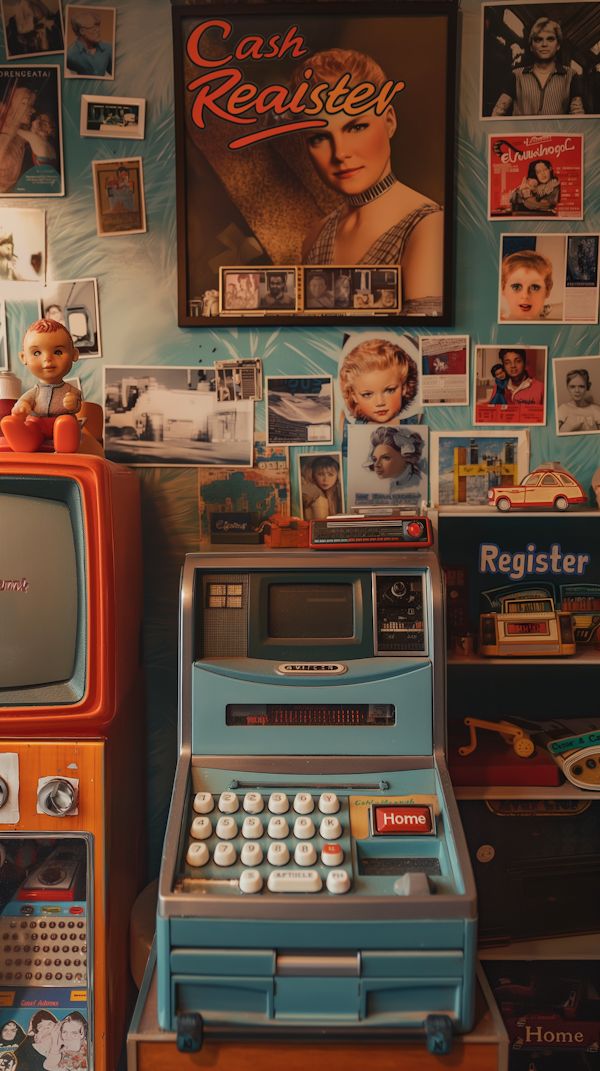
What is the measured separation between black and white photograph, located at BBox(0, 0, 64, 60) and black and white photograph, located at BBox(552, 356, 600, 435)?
1.75 m

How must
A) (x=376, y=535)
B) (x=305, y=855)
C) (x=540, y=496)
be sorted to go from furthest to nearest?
(x=540, y=496), (x=376, y=535), (x=305, y=855)

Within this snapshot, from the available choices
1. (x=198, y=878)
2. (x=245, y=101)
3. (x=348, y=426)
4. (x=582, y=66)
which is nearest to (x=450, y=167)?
(x=582, y=66)

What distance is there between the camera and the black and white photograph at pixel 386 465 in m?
2.19

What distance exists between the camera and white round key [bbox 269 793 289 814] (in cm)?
150

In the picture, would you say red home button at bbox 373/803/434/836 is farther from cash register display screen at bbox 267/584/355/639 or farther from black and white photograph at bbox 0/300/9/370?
black and white photograph at bbox 0/300/9/370

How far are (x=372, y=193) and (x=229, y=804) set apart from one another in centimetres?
172

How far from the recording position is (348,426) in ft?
7.21

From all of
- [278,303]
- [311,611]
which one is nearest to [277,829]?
[311,611]

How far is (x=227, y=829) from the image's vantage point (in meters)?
1.45

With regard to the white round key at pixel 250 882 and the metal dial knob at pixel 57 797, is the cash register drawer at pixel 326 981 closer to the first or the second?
the white round key at pixel 250 882

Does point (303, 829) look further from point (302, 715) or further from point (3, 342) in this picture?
point (3, 342)

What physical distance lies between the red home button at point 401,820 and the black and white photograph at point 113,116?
196cm

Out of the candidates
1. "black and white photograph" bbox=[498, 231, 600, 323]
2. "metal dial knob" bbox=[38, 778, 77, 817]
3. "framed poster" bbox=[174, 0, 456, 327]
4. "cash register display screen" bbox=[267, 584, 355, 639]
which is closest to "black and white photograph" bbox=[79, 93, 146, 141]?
"framed poster" bbox=[174, 0, 456, 327]

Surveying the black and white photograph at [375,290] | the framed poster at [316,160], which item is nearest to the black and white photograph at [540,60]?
the framed poster at [316,160]
